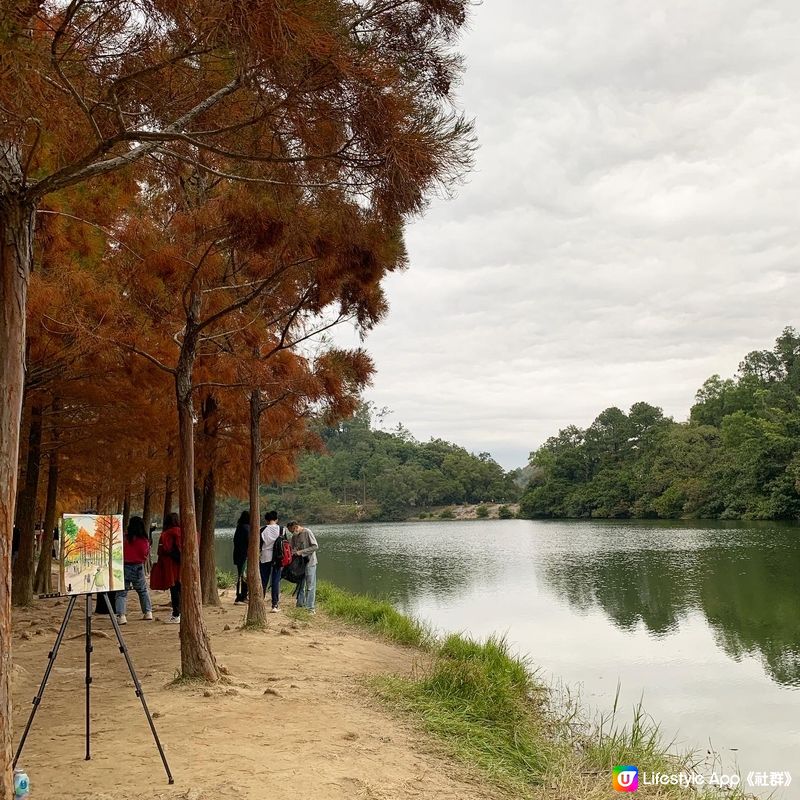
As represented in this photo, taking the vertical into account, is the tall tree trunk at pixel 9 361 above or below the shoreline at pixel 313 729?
above

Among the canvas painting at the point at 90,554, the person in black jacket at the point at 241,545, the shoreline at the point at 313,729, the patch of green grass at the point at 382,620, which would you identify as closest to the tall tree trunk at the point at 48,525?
the person in black jacket at the point at 241,545

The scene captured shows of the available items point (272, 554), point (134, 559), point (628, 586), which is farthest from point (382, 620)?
point (628, 586)

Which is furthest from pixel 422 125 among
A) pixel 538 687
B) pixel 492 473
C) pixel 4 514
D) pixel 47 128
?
pixel 492 473

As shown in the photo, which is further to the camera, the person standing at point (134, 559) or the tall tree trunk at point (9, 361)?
the person standing at point (134, 559)

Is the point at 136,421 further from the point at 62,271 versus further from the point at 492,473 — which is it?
the point at 492,473

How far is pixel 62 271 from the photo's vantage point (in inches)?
254

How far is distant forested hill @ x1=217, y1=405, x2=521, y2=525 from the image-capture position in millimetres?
78250

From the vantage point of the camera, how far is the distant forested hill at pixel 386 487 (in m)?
78.2

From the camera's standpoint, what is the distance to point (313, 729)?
4176 mm

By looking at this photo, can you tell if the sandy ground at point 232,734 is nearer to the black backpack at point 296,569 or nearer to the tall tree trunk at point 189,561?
the tall tree trunk at point 189,561

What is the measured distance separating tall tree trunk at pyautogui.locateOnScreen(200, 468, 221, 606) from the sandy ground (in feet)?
8.93

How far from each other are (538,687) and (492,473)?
7639cm

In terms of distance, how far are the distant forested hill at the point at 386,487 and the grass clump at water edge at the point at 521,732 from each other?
70139mm

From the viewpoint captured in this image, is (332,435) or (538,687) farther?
(332,435)
